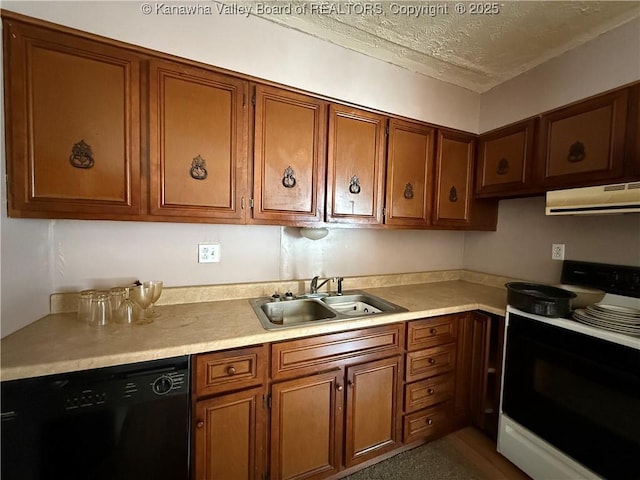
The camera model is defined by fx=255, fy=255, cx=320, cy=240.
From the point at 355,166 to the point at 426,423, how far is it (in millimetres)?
1693

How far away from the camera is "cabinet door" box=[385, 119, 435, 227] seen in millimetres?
1758

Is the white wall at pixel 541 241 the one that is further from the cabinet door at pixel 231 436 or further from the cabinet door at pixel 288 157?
the cabinet door at pixel 231 436

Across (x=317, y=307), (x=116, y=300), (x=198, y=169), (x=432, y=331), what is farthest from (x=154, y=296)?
(x=432, y=331)

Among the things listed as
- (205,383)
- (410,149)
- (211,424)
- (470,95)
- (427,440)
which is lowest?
(427,440)

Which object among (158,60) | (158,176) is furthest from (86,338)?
(158,60)

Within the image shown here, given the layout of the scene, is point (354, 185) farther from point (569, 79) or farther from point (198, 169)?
point (569, 79)

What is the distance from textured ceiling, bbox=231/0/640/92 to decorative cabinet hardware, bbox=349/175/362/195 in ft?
2.80

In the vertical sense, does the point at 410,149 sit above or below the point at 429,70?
below

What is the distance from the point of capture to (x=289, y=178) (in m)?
1.45

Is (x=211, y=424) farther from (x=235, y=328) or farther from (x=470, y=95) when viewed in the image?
(x=470, y=95)

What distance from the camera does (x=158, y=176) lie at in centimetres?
120

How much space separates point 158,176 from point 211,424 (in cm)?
111

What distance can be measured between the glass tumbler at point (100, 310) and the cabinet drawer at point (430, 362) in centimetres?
158

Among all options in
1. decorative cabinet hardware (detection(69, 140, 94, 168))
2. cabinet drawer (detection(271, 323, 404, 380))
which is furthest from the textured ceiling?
cabinet drawer (detection(271, 323, 404, 380))
